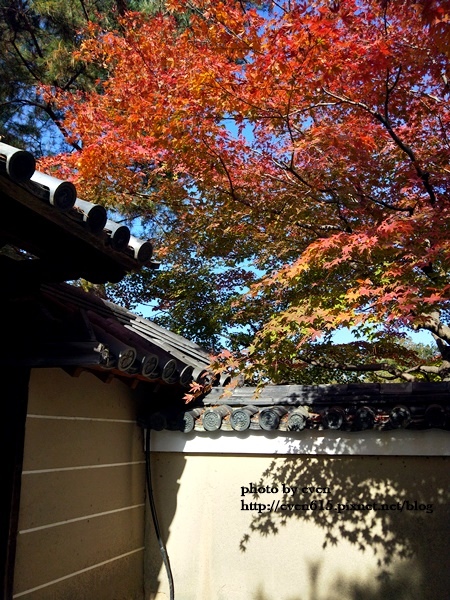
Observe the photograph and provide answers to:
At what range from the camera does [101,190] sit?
9.38 m

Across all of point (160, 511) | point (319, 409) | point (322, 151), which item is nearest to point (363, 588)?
point (319, 409)

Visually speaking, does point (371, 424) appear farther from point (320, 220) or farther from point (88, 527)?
point (88, 527)

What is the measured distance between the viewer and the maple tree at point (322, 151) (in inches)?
187

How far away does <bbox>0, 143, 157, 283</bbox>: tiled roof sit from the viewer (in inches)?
120

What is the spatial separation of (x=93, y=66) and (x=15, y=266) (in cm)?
1136

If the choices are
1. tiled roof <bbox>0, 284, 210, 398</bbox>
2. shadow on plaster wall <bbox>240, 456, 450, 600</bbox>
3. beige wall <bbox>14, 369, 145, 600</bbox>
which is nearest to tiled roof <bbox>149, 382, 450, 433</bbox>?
shadow on plaster wall <bbox>240, 456, 450, 600</bbox>

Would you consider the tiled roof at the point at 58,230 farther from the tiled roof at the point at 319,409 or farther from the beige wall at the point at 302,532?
the beige wall at the point at 302,532

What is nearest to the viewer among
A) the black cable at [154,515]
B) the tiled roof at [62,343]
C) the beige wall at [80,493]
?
the tiled roof at [62,343]

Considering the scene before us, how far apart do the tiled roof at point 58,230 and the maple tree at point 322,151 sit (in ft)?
5.94

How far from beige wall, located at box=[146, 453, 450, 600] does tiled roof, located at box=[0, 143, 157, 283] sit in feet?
10.9

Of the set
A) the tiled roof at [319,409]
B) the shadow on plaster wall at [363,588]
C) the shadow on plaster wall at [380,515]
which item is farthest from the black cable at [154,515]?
the shadow on plaster wall at [363,588]

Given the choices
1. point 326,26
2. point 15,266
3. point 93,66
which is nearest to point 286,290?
point 326,26

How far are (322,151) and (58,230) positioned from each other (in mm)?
3206

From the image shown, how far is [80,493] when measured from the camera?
5801mm
